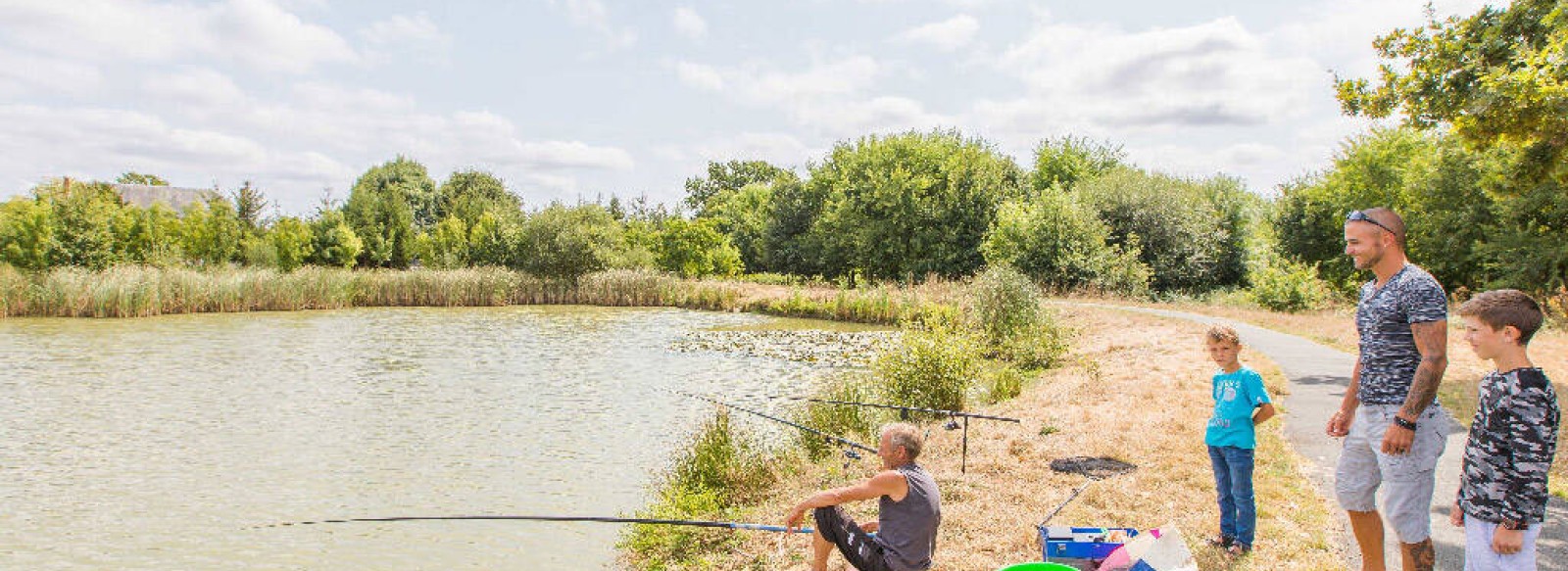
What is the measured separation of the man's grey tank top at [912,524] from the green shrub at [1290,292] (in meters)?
23.3

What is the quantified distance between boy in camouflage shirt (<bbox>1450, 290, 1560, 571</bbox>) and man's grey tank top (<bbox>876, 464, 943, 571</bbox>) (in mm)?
2195

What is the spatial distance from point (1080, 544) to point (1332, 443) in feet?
15.5

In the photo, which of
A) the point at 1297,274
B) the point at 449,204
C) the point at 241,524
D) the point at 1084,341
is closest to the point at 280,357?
the point at 241,524

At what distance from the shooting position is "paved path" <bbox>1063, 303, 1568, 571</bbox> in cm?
480


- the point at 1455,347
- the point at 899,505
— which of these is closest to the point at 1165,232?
the point at 1455,347

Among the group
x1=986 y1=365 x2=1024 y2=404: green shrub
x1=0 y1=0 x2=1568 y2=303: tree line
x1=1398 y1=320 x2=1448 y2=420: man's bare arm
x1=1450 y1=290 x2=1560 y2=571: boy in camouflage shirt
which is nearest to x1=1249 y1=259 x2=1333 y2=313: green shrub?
x1=0 y1=0 x2=1568 y2=303: tree line

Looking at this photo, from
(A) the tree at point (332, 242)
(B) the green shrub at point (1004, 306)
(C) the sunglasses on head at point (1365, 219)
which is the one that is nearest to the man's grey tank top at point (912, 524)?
(C) the sunglasses on head at point (1365, 219)

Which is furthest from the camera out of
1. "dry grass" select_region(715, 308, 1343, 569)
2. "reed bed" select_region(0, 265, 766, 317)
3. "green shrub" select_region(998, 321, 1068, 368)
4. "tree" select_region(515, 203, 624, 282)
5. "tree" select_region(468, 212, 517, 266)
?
"tree" select_region(468, 212, 517, 266)

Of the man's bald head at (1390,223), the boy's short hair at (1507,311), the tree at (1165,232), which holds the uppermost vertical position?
the tree at (1165,232)

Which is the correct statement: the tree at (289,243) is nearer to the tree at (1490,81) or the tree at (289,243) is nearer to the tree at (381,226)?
the tree at (381,226)

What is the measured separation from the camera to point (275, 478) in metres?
8.88

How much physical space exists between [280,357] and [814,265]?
26531mm

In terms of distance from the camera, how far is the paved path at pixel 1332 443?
4.80m

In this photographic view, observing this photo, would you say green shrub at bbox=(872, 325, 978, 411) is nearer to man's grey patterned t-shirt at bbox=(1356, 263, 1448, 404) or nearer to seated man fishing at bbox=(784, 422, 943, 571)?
seated man fishing at bbox=(784, 422, 943, 571)
